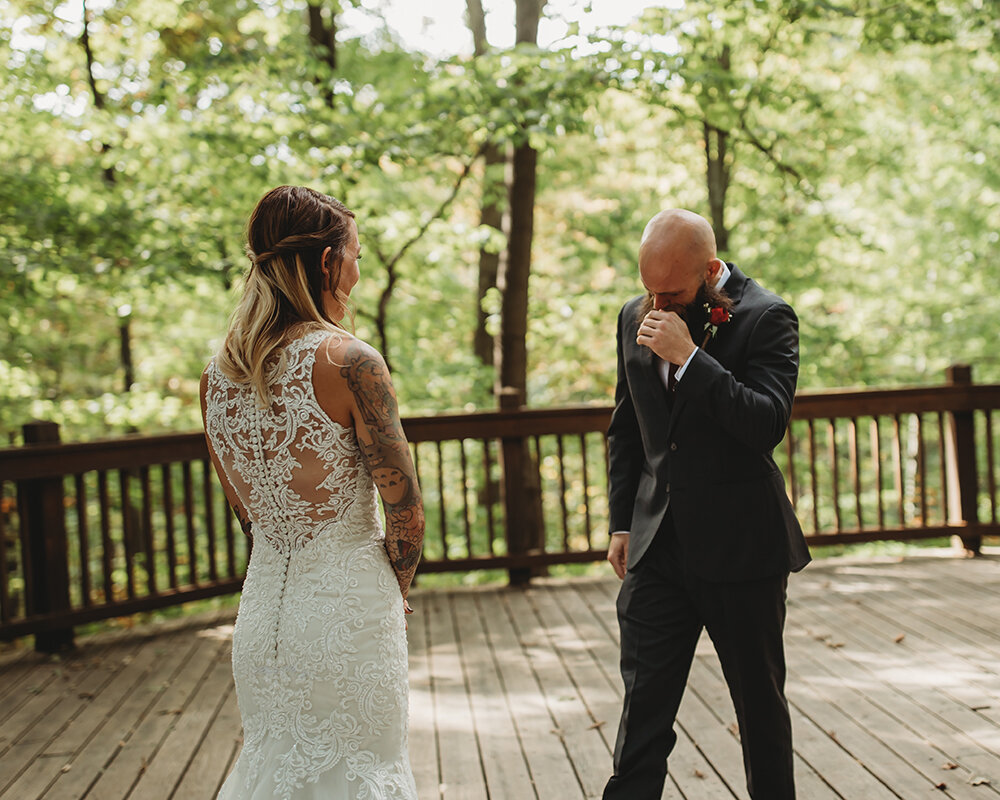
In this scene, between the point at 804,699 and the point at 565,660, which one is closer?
the point at 804,699

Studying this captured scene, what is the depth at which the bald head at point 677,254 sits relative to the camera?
6.88 ft

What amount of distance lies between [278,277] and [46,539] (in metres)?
3.49

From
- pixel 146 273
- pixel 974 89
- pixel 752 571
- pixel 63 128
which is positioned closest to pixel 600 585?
pixel 752 571

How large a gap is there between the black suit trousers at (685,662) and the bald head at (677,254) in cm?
58

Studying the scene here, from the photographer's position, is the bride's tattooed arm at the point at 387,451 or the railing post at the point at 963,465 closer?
the bride's tattooed arm at the point at 387,451

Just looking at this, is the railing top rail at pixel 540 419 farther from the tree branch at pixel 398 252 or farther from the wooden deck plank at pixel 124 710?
the tree branch at pixel 398 252

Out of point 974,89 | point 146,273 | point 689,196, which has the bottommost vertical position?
point 146,273

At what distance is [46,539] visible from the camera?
452 centimetres

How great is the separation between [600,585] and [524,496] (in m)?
0.71

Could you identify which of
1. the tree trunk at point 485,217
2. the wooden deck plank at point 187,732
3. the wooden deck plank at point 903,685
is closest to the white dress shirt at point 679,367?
the wooden deck plank at point 903,685

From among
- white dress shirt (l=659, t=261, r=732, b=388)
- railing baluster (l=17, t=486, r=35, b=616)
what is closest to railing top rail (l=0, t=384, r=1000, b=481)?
railing baluster (l=17, t=486, r=35, b=616)

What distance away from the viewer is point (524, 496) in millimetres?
5445

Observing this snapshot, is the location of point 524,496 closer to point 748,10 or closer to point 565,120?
point 565,120

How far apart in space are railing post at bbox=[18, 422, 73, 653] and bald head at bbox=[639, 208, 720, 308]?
3619 mm
